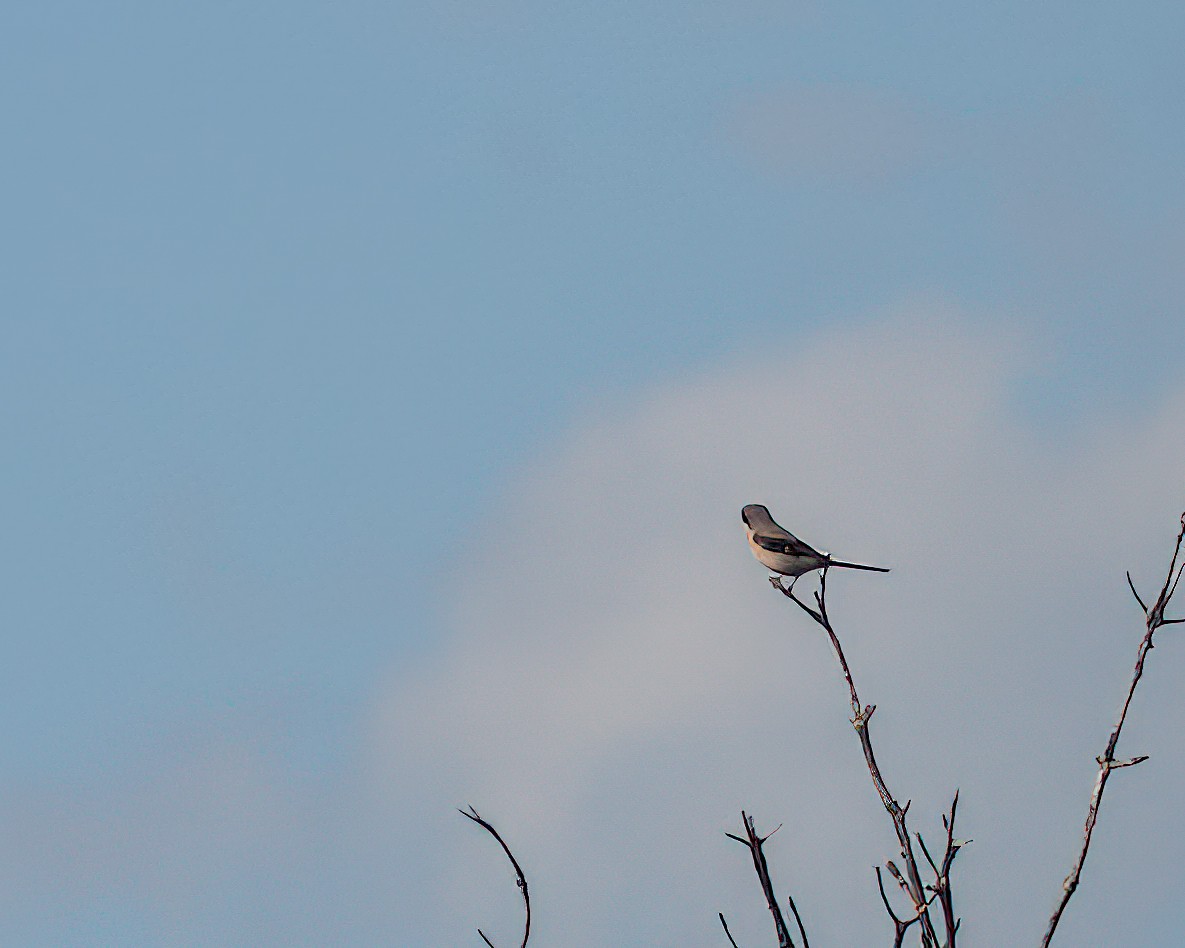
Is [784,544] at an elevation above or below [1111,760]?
above

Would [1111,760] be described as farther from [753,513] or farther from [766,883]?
[753,513]

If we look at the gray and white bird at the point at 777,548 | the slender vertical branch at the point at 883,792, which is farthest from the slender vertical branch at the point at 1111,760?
the gray and white bird at the point at 777,548

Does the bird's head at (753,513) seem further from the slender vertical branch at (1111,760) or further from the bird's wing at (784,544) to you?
the slender vertical branch at (1111,760)

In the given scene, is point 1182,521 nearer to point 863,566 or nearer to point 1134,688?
point 1134,688

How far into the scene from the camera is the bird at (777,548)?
46.0 ft

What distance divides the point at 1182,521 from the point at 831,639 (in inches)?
57.8

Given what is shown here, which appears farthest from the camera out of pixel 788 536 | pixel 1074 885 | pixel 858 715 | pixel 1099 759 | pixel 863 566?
pixel 788 536

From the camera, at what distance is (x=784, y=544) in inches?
557

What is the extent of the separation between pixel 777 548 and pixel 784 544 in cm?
8

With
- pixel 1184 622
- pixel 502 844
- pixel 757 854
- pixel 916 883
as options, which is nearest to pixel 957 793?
pixel 916 883

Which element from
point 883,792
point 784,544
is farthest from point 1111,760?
point 784,544

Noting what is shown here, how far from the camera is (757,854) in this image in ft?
16.8

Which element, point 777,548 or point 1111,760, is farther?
point 777,548

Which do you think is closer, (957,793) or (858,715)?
(957,793)
